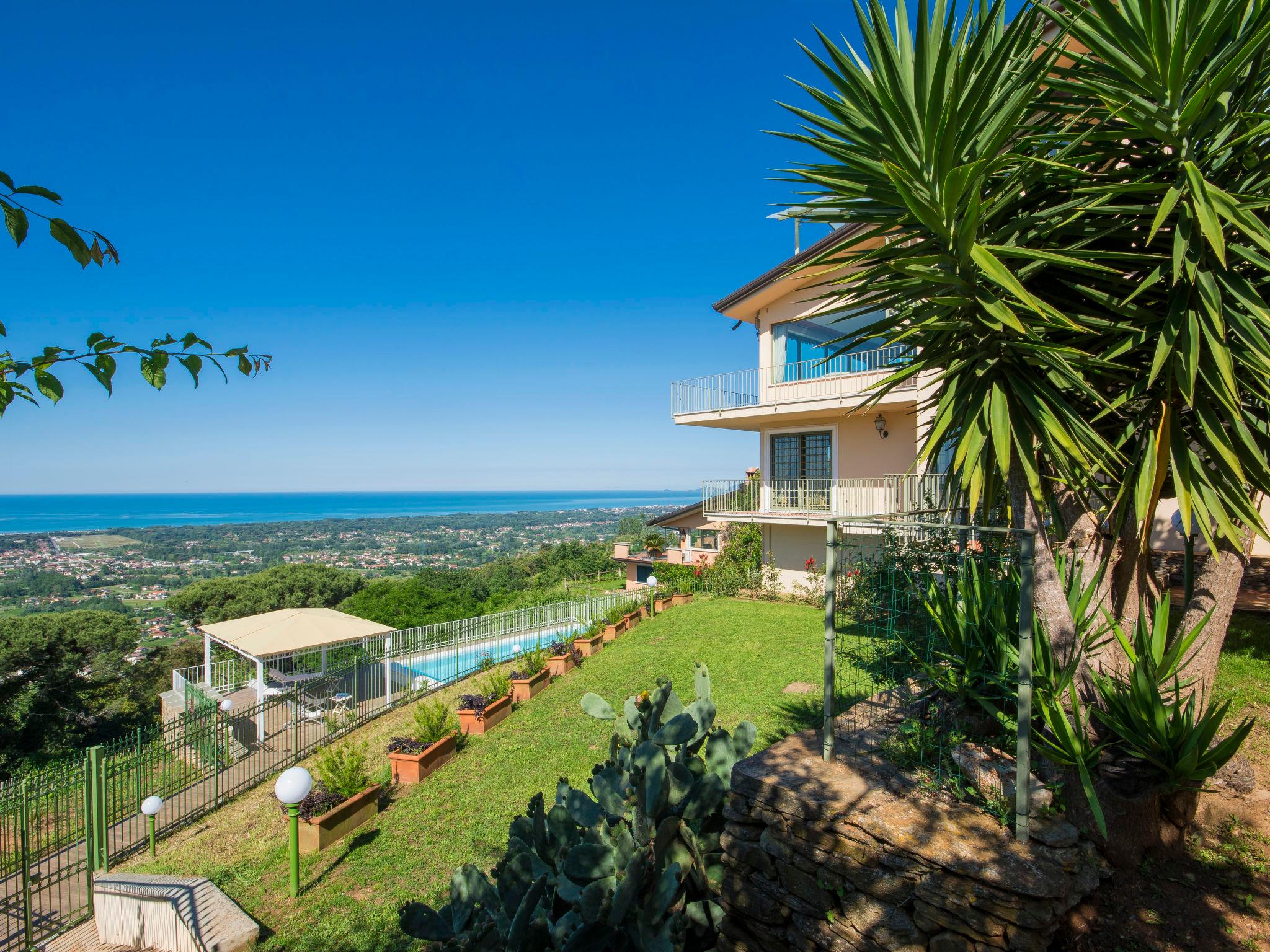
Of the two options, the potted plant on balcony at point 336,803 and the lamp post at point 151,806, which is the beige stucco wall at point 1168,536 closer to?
the potted plant on balcony at point 336,803

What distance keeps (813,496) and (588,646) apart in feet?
24.9

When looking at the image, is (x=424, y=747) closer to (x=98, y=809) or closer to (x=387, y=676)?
(x=98, y=809)

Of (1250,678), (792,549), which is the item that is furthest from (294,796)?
(792,549)

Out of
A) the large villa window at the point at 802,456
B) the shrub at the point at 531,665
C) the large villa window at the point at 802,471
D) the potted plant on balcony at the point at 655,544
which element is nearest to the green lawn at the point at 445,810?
the shrub at the point at 531,665

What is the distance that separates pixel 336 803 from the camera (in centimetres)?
692

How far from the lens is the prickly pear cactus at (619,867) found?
3.58m

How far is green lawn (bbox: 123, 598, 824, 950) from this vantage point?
18.3ft

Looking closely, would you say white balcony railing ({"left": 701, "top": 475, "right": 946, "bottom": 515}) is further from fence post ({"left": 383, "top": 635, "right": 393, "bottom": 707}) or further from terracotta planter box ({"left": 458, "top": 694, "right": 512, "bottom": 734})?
fence post ({"left": 383, "top": 635, "right": 393, "bottom": 707})

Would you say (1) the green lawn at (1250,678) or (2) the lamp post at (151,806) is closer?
(1) the green lawn at (1250,678)

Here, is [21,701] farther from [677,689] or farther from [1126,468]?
[1126,468]

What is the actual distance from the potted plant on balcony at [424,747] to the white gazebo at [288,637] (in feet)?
12.9

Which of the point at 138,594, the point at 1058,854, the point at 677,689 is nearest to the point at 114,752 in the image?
the point at 677,689

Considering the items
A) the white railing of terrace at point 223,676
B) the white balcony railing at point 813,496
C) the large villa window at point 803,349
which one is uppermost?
the large villa window at point 803,349

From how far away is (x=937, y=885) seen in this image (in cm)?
318
